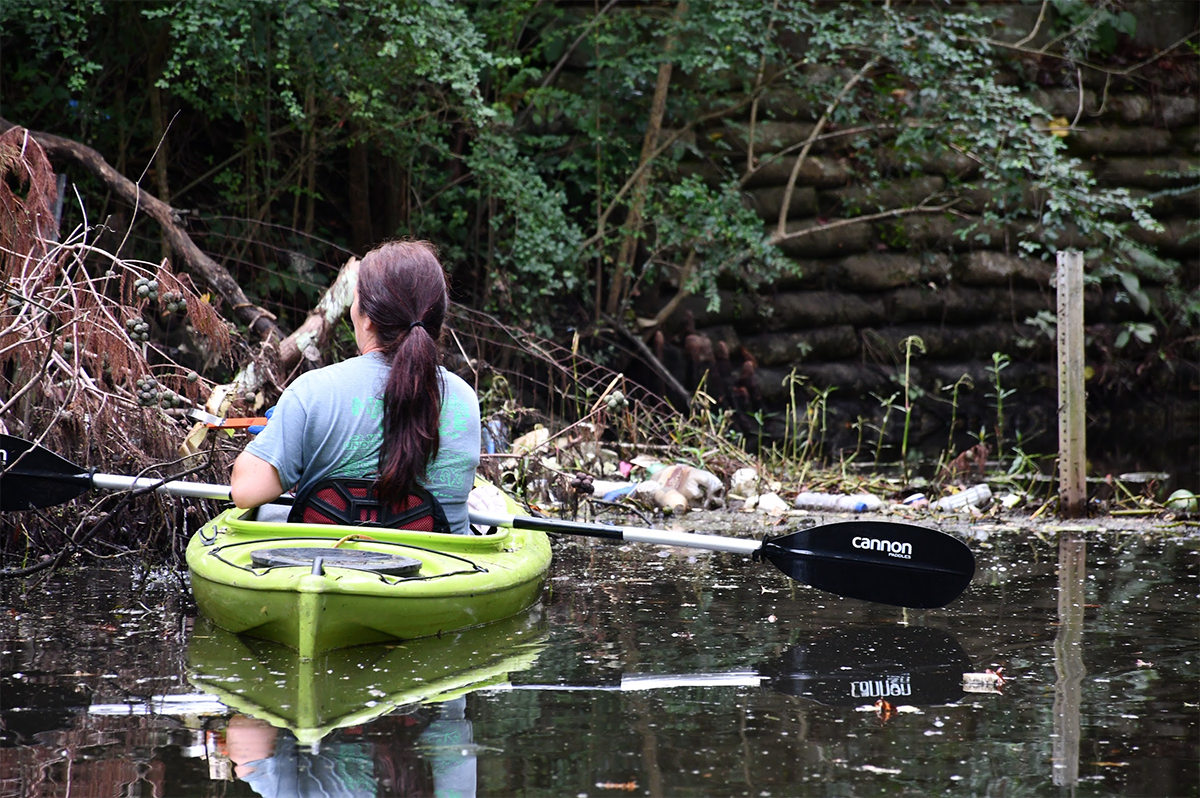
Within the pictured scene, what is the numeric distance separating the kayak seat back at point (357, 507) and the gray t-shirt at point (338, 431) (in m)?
0.03

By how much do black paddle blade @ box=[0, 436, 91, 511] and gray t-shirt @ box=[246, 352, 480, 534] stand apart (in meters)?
0.98

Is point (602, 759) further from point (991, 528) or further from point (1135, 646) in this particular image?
point (991, 528)

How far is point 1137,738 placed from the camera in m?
2.74

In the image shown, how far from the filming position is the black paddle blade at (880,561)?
390cm

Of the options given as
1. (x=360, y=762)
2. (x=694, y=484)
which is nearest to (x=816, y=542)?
(x=360, y=762)

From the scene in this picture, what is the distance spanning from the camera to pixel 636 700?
303 centimetres

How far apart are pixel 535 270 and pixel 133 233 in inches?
94.7

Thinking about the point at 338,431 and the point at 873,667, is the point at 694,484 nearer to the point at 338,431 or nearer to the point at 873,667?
the point at 873,667

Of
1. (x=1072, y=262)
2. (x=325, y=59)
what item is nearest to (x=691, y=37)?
(x=325, y=59)

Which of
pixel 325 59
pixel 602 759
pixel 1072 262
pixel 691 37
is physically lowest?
pixel 602 759

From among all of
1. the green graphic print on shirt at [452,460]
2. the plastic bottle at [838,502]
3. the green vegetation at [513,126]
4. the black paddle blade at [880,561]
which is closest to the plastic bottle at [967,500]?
the plastic bottle at [838,502]

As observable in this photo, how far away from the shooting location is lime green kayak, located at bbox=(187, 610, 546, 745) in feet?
9.43

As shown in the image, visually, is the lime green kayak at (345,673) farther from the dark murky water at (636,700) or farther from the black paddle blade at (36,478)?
the black paddle blade at (36,478)

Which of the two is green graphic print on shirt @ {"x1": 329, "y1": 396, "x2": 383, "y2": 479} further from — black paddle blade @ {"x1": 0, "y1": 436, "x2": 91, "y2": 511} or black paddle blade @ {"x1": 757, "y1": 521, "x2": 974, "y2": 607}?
black paddle blade @ {"x1": 757, "y1": 521, "x2": 974, "y2": 607}
